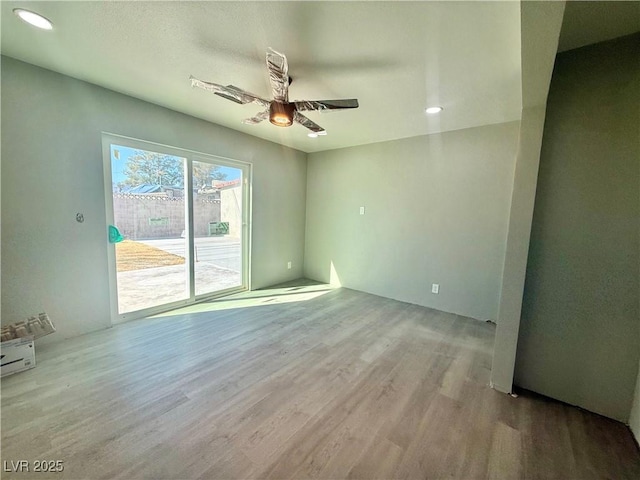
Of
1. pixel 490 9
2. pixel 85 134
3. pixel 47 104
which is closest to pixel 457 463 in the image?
pixel 490 9

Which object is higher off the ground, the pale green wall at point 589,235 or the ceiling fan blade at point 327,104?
the ceiling fan blade at point 327,104

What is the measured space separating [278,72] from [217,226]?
2.53 metres

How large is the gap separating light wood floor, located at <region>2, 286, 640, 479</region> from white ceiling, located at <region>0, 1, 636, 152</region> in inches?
94.9

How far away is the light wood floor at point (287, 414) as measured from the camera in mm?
1364

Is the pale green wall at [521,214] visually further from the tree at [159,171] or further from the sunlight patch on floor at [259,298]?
the tree at [159,171]

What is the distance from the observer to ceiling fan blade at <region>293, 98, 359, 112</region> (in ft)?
6.43

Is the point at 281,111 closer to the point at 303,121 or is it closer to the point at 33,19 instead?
the point at 303,121

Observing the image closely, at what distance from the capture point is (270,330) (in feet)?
9.29

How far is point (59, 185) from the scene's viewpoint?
7.76 feet

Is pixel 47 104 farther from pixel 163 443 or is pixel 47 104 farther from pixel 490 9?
pixel 490 9

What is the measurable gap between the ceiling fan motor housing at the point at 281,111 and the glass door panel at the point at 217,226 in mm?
1767

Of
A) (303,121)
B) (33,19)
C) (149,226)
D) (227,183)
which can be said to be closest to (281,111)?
(303,121)

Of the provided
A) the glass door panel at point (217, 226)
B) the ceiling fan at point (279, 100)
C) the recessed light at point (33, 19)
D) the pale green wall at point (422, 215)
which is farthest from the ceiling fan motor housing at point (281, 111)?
the pale green wall at point (422, 215)

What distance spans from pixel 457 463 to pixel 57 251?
3.52 metres
